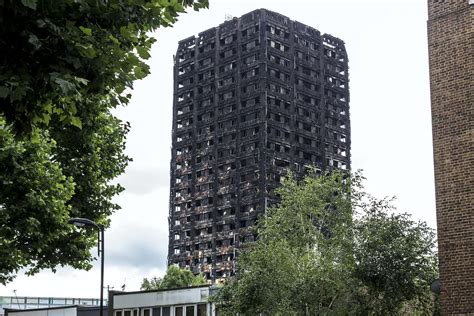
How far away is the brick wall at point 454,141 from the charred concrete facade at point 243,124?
339 ft

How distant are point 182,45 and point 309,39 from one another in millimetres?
24956

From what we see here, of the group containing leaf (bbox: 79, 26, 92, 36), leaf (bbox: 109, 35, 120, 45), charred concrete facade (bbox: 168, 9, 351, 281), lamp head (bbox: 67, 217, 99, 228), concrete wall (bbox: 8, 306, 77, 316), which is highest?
charred concrete facade (bbox: 168, 9, 351, 281)

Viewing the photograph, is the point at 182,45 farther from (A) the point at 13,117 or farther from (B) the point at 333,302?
(A) the point at 13,117

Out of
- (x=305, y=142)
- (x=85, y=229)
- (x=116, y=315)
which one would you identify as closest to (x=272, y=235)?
(x=85, y=229)

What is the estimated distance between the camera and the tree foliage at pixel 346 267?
32.8 m

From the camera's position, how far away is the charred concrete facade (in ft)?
435

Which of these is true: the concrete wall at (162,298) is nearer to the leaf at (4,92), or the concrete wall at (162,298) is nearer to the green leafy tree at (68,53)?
the green leafy tree at (68,53)

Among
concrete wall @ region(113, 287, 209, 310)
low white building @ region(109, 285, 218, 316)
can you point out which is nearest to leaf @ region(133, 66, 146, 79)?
low white building @ region(109, 285, 218, 316)

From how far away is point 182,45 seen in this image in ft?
500

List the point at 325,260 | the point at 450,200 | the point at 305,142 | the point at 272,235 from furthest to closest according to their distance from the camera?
the point at 305,142 < the point at 272,235 < the point at 325,260 < the point at 450,200

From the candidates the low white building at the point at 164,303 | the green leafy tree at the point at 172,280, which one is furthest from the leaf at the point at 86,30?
the green leafy tree at the point at 172,280

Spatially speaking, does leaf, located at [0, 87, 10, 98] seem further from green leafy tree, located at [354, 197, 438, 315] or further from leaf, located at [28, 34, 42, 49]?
green leafy tree, located at [354, 197, 438, 315]

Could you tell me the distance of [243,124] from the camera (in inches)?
5320

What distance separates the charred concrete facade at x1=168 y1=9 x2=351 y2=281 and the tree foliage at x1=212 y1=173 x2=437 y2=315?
3579 inches
